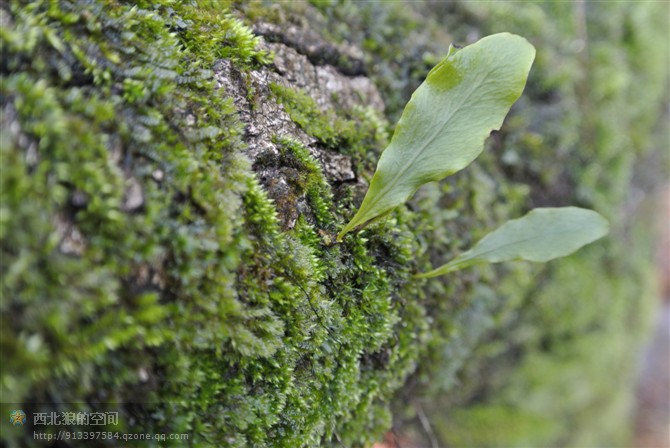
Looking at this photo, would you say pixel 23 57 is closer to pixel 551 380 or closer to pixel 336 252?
pixel 336 252

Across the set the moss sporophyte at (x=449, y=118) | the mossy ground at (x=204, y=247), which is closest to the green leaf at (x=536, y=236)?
the mossy ground at (x=204, y=247)

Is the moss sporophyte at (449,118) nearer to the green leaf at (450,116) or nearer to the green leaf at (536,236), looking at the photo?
the green leaf at (450,116)

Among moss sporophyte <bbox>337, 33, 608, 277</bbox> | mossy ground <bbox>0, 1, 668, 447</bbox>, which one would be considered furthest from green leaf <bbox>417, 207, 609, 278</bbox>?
moss sporophyte <bbox>337, 33, 608, 277</bbox>

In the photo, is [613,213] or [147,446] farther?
[613,213]

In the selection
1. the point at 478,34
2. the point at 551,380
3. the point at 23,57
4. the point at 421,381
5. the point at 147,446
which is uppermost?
the point at 23,57

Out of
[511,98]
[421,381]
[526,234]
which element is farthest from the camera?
[421,381]

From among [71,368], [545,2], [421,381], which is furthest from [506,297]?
[71,368]

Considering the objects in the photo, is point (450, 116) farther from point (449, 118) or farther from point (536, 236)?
point (536, 236)
